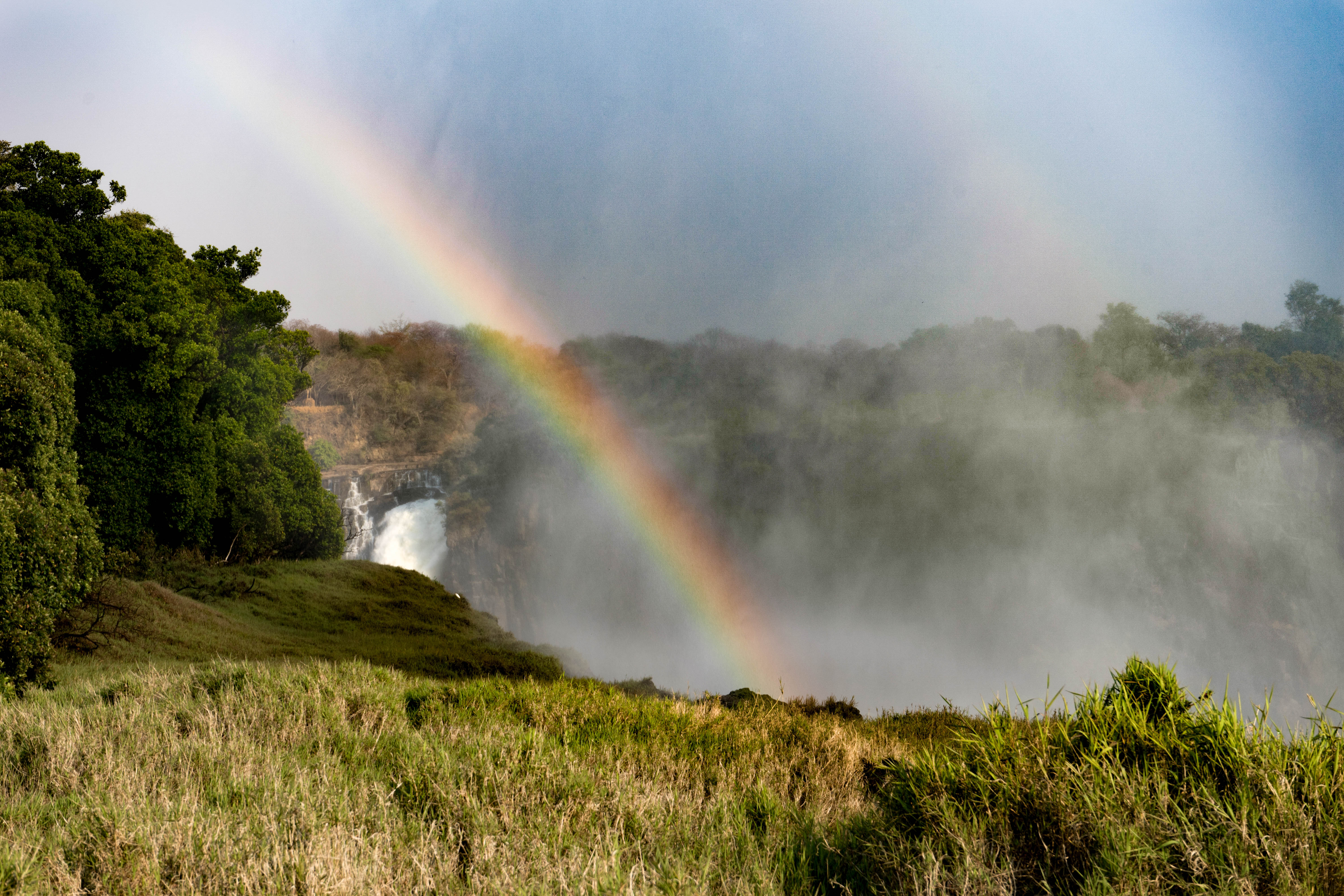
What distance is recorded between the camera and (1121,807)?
11.3 ft

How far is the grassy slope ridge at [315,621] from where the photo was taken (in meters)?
15.8

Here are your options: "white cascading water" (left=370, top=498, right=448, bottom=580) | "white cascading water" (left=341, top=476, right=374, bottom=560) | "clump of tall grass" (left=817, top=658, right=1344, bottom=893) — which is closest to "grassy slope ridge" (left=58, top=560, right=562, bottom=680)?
"clump of tall grass" (left=817, top=658, right=1344, bottom=893)

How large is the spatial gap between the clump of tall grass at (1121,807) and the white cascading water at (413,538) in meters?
50.0

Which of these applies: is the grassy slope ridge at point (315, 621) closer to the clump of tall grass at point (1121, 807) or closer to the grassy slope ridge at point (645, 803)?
the grassy slope ridge at point (645, 803)

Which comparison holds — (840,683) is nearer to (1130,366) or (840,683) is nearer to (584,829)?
(1130,366)

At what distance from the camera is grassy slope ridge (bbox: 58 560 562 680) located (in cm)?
1584

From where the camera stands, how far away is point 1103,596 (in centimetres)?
9012


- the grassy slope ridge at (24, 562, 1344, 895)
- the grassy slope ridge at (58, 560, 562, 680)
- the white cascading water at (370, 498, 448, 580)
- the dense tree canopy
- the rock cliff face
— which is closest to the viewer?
the grassy slope ridge at (24, 562, 1344, 895)

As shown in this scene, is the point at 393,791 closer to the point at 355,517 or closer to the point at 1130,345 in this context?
the point at 355,517

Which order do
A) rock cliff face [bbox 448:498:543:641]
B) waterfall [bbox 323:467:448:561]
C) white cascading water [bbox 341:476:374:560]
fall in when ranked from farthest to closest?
rock cliff face [bbox 448:498:543:641] → waterfall [bbox 323:467:448:561] → white cascading water [bbox 341:476:374:560]

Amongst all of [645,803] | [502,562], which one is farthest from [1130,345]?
[645,803]

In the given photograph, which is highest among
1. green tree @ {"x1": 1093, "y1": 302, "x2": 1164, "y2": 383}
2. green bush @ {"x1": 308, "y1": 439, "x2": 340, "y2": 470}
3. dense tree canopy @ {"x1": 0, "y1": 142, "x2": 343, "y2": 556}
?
green tree @ {"x1": 1093, "y1": 302, "x2": 1164, "y2": 383}

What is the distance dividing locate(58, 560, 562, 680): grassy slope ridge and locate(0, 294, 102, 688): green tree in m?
3.80

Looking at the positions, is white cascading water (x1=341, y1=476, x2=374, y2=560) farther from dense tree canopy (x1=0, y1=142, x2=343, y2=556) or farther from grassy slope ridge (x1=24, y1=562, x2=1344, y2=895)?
grassy slope ridge (x1=24, y1=562, x2=1344, y2=895)
